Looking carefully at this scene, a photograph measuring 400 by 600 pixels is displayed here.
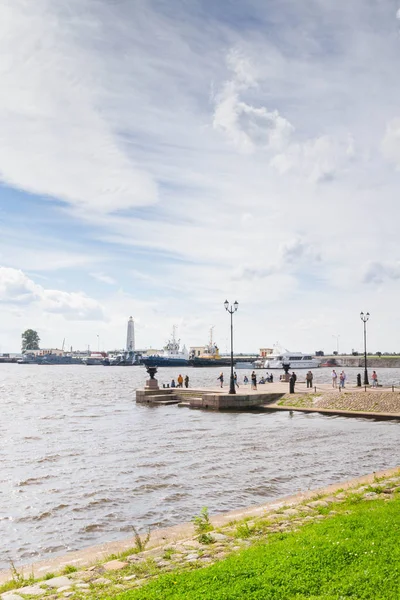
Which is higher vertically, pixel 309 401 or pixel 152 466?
pixel 309 401

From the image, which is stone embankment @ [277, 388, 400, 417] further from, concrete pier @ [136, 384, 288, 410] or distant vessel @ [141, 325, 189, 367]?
distant vessel @ [141, 325, 189, 367]

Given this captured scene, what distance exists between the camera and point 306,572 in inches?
267

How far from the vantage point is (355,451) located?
21.5 m

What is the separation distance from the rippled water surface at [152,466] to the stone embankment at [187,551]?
7.55 ft

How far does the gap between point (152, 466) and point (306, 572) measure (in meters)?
13.0

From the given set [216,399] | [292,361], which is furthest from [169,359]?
[216,399]

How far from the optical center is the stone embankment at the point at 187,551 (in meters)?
7.45

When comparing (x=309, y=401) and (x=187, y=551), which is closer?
(x=187, y=551)

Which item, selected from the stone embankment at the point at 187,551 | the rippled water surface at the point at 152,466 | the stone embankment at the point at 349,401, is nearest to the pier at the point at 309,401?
the stone embankment at the point at 349,401

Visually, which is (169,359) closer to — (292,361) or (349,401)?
(292,361)

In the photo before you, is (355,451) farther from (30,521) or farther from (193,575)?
(193,575)

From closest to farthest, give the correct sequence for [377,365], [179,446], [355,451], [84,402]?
[355,451]
[179,446]
[84,402]
[377,365]

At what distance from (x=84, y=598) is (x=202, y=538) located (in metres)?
2.92

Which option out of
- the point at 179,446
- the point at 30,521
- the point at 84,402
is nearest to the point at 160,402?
the point at 84,402
